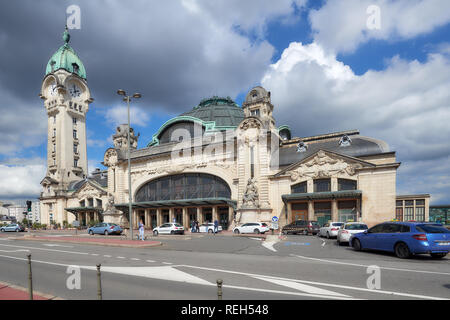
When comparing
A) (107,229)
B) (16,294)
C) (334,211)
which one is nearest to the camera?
(16,294)

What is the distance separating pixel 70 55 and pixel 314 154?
2558 inches

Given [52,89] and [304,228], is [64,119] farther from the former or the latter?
[304,228]

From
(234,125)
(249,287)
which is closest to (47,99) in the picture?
(234,125)

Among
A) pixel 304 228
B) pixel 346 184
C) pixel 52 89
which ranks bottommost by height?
pixel 304 228

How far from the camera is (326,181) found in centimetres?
3189

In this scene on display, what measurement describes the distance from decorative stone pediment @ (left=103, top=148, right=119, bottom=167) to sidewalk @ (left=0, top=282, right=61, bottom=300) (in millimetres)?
41428

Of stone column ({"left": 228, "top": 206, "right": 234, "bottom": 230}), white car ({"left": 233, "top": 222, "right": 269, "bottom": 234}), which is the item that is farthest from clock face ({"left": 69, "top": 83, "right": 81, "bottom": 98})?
white car ({"left": 233, "top": 222, "right": 269, "bottom": 234})

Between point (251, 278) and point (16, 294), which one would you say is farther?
point (251, 278)

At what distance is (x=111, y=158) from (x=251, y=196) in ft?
90.0

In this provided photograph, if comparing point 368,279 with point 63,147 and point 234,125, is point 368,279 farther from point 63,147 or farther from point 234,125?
point 63,147

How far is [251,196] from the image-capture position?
111ft

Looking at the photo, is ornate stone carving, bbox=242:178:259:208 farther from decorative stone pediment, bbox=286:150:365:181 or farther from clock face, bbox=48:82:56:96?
clock face, bbox=48:82:56:96

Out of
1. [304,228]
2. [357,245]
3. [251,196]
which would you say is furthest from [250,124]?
[357,245]

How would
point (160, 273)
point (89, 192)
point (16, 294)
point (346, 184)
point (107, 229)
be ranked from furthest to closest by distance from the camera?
point (89, 192) → point (107, 229) → point (346, 184) → point (160, 273) → point (16, 294)
